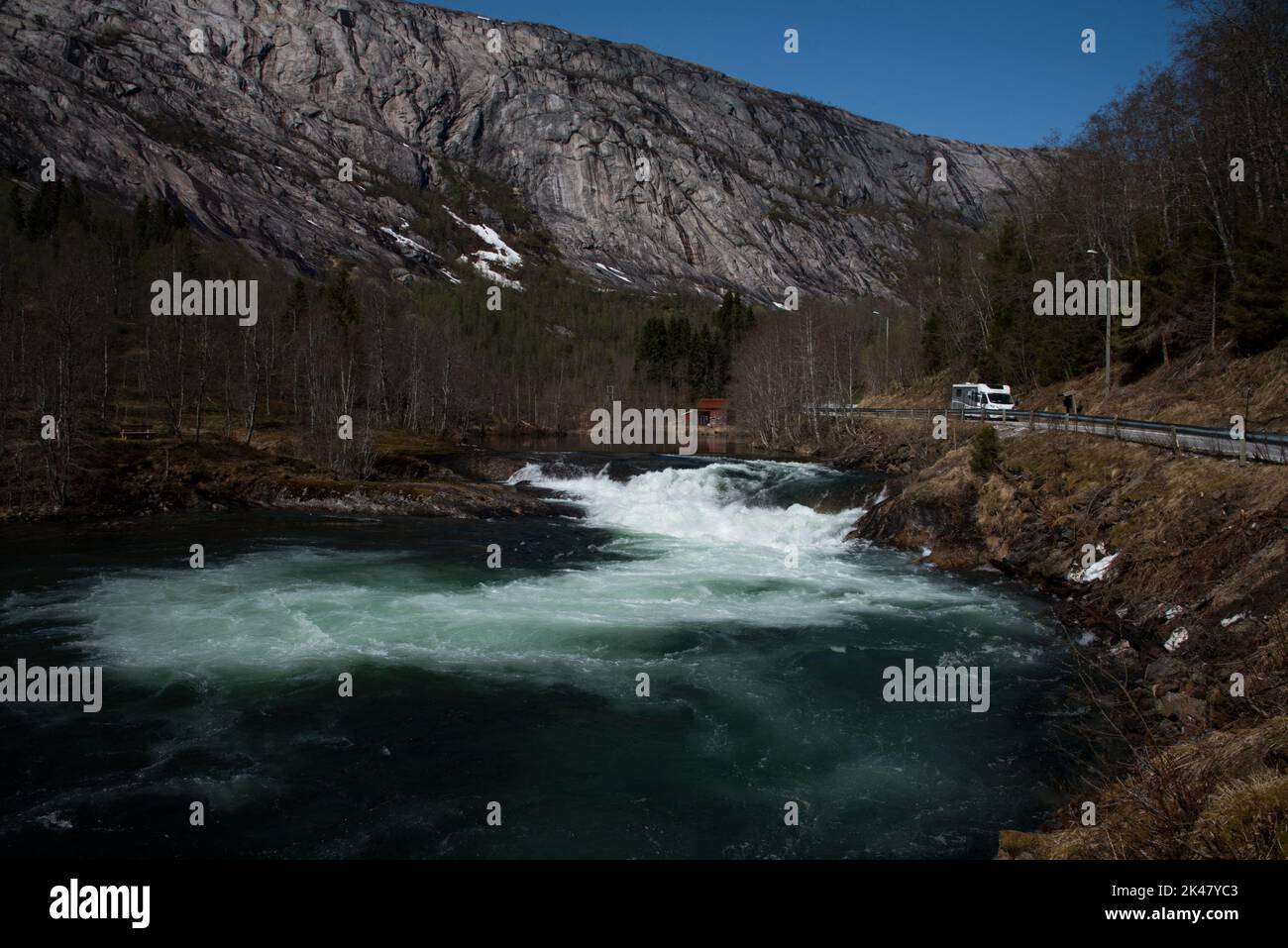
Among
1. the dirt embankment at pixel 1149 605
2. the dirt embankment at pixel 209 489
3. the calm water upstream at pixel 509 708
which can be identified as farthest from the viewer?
the dirt embankment at pixel 209 489

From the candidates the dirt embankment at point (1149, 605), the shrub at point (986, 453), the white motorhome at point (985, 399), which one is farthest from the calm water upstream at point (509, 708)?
the white motorhome at point (985, 399)

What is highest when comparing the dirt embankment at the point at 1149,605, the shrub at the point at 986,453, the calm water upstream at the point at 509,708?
the shrub at the point at 986,453

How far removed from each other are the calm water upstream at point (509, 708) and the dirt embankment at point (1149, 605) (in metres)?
1.34

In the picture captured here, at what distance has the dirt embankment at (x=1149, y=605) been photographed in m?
6.90

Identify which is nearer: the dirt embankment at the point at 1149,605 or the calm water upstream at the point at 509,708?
the dirt embankment at the point at 1149,605

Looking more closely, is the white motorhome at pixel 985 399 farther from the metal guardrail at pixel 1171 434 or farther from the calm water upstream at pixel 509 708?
the calm water upstream at pixel 509 708

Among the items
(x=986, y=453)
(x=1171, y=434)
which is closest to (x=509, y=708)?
(x=1171, y=434)

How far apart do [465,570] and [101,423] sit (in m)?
39.3

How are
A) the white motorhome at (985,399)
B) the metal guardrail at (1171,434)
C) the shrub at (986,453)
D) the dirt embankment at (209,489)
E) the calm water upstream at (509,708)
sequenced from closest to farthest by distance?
the calm water upstream at (509,708) → the metal guardrail at (1171,434) → the shrub at (986,453) → the dirt embankment at (209,489) → the white motorhome at (985,399)

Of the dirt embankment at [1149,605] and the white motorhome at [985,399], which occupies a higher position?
the white motorhome at [985,399]

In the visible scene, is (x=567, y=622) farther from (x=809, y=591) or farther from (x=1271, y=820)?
(x=1271, y=820)

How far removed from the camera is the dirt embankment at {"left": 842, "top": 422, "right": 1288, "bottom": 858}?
22.6 feet

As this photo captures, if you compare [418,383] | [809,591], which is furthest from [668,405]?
[809,591]

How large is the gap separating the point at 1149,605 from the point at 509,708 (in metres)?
14.6
